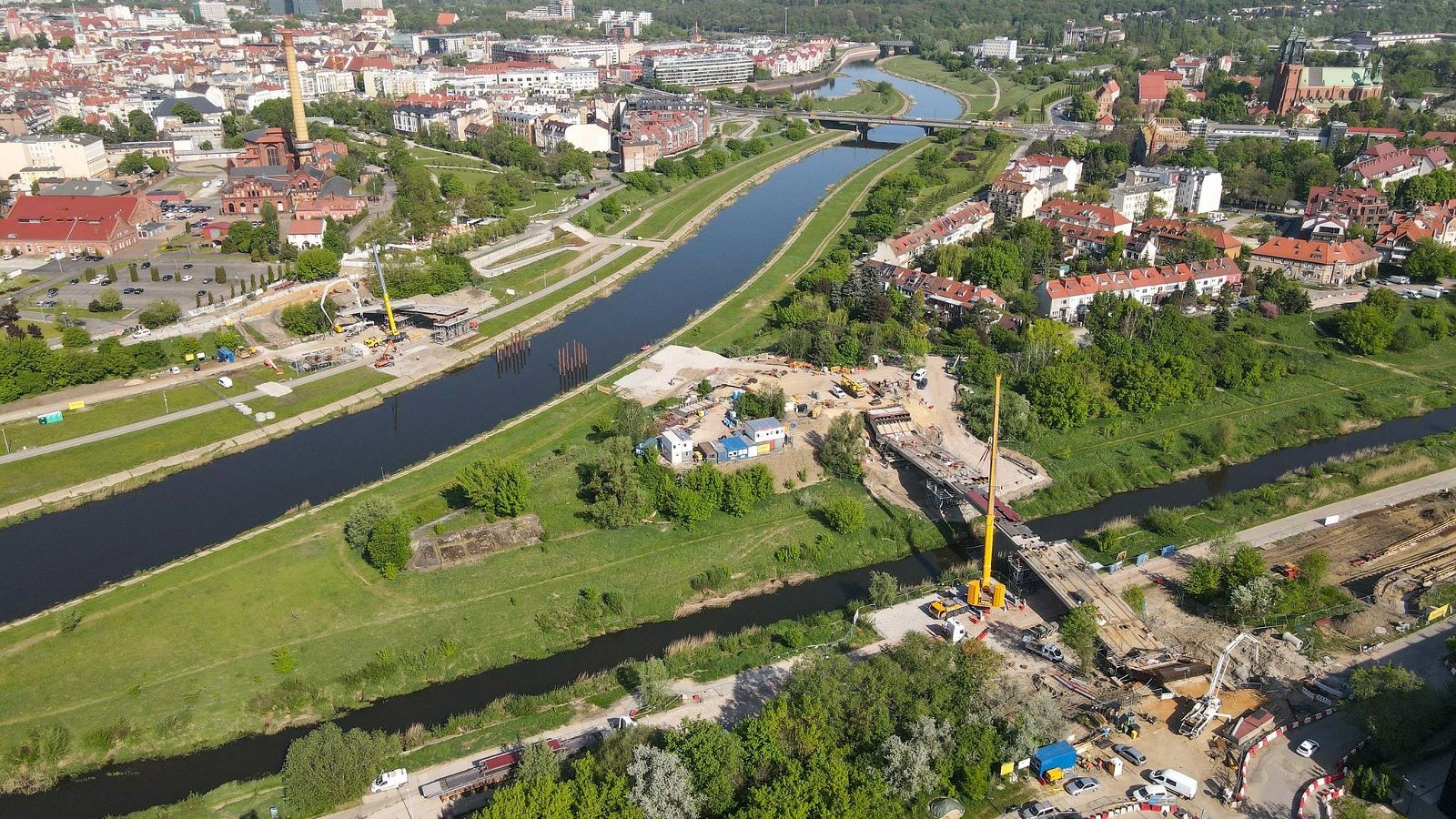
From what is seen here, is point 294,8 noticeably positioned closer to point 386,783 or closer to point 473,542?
point 473,542

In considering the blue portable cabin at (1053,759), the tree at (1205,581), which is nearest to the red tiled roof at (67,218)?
the blue portable cabin at (1053,759)

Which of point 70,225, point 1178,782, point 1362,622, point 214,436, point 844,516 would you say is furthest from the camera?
point 70,225

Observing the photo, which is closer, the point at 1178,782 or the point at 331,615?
the point at 1178,782

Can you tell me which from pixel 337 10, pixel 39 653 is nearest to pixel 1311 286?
pixel 39 653

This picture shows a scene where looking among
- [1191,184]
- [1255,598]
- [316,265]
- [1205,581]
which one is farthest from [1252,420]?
[316,265]

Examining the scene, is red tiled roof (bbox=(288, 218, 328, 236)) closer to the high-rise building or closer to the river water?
the river water

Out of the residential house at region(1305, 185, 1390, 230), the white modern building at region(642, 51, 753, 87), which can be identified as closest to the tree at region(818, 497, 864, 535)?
the residential house at region(1305, 185, 1390, 230)
